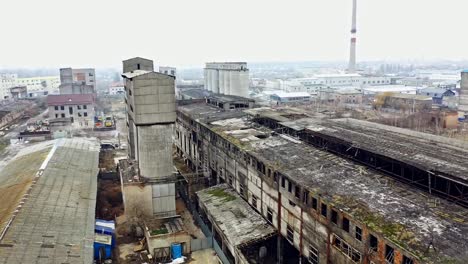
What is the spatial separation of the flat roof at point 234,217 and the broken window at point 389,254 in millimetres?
11517

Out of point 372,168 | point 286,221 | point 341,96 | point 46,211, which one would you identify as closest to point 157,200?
point 46,211

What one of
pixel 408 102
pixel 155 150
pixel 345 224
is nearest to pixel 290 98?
pixel 408 102

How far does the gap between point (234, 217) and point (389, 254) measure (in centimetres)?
1544

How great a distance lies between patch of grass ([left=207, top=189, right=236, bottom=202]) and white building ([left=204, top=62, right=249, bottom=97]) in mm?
50211

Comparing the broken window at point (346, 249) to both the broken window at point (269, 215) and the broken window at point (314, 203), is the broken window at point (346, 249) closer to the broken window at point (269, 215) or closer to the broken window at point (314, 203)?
the broken window at point (314, 203)

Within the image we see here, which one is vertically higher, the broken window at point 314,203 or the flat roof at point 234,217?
the broken window at point 314,203

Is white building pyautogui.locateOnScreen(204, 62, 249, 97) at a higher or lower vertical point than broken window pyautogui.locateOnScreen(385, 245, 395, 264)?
higher

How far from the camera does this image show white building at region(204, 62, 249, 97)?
86062 mm

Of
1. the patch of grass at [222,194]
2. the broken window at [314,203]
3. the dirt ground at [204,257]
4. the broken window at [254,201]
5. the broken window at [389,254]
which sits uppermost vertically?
the broken window at [314,203]

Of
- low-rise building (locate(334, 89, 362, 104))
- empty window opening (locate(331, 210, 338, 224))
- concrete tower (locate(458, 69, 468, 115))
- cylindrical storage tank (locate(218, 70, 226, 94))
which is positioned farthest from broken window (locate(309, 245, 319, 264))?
low-rise building (locate(334, 89, 362, 104))

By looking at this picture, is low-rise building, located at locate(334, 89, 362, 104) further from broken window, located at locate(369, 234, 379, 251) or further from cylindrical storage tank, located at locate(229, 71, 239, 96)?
broken window, located at locate(369, 234, 379, 251)

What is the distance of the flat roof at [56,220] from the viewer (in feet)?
76.8

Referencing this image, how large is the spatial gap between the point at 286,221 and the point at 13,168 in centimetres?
3393

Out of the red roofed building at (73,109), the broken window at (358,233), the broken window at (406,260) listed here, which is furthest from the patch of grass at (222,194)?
the red roofed building at (73,109)
